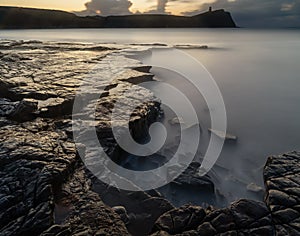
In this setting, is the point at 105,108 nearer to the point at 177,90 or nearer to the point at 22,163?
the point at 22,163

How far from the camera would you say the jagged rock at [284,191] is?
2.55 metres

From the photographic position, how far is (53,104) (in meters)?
5.25

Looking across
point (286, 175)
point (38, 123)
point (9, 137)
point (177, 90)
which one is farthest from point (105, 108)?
point (177, 90)

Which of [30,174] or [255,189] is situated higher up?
[30,174]

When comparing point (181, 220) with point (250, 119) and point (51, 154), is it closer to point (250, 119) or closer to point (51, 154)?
point (51, 154)

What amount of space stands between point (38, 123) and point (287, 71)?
12.8 m

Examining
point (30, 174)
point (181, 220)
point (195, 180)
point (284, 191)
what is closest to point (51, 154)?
point (30, 174)

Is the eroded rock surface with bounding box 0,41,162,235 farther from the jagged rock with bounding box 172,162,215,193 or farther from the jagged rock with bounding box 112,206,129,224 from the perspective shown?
the jagged rock with bounding box 172,162,215,193

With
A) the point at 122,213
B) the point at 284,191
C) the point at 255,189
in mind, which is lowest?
the point at 255,189

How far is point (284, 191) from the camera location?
2.99 meters

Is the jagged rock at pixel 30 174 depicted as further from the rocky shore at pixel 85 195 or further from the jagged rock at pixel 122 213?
the jagged rock at pixel 122 213

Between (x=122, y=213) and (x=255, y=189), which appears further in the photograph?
(x=255, y=189)

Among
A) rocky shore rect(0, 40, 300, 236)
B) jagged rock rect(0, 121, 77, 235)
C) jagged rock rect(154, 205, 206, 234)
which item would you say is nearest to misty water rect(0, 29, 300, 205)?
rocky shore rect(0, 40, 300, 236)

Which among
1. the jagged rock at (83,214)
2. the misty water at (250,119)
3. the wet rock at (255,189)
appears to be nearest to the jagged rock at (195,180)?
the misty water at (250,119)
